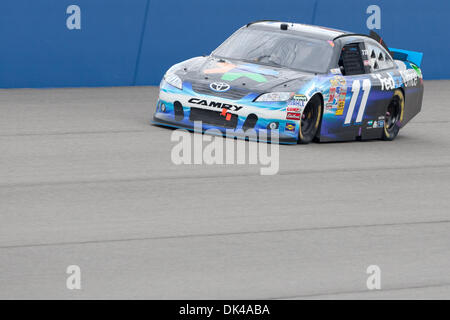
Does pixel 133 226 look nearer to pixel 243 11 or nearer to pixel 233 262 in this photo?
pixel 233 262

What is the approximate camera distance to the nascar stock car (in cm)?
1139

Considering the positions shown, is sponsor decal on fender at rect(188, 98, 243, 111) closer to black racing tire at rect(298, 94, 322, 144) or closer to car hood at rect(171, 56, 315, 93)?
car hood at rect(171, 56, 315, 93)

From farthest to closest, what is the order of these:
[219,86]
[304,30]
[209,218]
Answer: [304,30], [219,86], [209,218]

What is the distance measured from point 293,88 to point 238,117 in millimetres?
710

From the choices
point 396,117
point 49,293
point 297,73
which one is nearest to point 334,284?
point 49,293

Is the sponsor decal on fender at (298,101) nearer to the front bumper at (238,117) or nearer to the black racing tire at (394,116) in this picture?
the front bumper at (238,117)

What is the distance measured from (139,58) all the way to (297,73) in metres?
5.01

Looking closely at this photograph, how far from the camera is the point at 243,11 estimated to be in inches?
682

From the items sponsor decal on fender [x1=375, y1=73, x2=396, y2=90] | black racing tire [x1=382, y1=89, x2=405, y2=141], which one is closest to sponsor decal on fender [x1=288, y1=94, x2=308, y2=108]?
sponsor decal on fender [x1=375, y1=73, x2=396, y2=90]

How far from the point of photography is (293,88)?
1148cm

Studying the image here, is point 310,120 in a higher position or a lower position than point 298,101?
lower

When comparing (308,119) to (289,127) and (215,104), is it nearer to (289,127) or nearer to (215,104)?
(289,127)

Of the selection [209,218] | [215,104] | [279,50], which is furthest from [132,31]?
[209,218]

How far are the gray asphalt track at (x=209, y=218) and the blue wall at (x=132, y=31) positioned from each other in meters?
3.09
